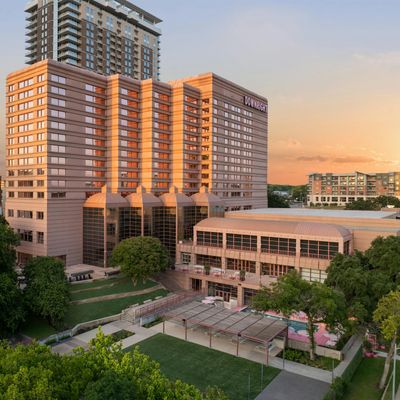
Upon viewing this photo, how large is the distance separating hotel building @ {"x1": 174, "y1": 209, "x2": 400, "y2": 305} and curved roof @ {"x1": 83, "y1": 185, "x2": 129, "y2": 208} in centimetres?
1724

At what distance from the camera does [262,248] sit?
237 ft

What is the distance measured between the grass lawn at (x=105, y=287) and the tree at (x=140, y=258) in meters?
1.65

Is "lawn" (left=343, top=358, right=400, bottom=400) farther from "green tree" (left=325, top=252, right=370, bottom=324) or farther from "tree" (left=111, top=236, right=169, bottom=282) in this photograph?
"tree" (left=111, top=236, right=169, bottom=282)

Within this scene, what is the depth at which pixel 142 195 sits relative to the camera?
85750mm

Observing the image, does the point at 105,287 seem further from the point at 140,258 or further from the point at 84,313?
the point at 84,313

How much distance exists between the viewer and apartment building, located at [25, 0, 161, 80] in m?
153

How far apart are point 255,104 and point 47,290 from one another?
106285 millimetres

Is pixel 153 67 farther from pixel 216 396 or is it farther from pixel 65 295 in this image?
pixel 216 396

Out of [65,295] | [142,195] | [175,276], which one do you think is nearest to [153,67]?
[142,195]

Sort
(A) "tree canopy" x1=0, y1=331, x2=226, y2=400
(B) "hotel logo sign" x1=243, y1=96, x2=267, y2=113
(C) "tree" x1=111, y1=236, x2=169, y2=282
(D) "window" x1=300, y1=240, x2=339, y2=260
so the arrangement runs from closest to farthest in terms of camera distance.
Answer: (A) "tree canopy" x1=0, y1=331, x2=226, y2=400
(D) "window" x1=300, y1=240, x2=339, y2=260
(C) "tree" x1=111, y1=236, x2=169, y2=282
(B) "hotel logo sign" x1=243, y1=96, x2=267, y2=113

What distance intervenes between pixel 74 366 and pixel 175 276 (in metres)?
51.7

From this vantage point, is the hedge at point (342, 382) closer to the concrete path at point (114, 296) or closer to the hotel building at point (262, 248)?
the hotel building at point (262, 248)

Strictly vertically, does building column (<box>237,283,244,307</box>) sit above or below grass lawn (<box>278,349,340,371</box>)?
above

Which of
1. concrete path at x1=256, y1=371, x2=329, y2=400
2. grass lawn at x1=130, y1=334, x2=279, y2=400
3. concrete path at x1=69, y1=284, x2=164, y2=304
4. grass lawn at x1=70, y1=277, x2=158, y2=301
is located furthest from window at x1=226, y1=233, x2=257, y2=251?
concrete path at x1=256, y1=371, x2=329, y2=400
